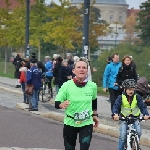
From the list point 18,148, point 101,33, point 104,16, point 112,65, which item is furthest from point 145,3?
point 104,16

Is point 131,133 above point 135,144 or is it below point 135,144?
above

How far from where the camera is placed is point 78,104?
9.43 meters

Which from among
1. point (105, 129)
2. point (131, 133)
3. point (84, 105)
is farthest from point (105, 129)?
point (84, 105)

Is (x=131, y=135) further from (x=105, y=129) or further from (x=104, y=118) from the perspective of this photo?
(x=104, y=118)

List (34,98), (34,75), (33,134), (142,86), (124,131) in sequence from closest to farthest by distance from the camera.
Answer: (124,131)
(33,134)
(142,86)
(34,75)
(34,98)

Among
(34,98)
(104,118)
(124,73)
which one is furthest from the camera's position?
(34,98)

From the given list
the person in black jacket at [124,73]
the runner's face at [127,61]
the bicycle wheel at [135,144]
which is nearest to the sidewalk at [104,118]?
the person in black jacket at [124,73]

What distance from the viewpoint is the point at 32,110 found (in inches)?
891

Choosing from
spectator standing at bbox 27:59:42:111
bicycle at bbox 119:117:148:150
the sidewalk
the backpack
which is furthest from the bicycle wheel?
spectator standing at bbox 27:59:42:111

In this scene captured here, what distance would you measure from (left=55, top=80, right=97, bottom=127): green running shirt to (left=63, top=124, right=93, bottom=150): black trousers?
2.7 inches

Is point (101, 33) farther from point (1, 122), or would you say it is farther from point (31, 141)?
point (31, 141)

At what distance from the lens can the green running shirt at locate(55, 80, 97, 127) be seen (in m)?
9.38

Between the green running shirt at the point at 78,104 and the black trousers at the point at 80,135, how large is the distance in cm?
7

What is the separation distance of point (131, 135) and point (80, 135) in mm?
2056
